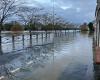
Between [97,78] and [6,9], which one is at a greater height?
[6,9]

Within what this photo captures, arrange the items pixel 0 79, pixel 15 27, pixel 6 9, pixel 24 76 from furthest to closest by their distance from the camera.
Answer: pixel 15 27, pixel 6 9, pixel 24 76, pixel 0 79

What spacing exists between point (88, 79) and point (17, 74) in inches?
108

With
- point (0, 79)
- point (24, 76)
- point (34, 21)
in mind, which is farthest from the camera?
point (34, 21)

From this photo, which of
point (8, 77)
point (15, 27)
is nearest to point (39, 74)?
point (8, 77)

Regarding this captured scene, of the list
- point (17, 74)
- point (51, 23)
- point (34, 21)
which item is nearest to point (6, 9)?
point (17, 74)

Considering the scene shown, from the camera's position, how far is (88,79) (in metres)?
9.82

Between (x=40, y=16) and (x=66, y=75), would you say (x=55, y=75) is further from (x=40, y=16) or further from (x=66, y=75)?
(x=40, y=16)

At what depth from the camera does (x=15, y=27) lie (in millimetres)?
76250

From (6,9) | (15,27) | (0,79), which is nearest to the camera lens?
(0,79)

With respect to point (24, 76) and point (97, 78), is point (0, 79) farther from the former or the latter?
point (97, 78)

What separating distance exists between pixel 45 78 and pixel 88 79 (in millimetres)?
1540

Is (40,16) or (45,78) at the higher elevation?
(40,16)

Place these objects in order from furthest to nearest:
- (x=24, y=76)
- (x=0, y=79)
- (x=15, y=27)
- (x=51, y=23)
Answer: (x=51, y=23)
(x=15, y=27)
(x=24, y=76)
(x=0, y=79)

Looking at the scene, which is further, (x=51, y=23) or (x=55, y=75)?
(x=51, y=23)
